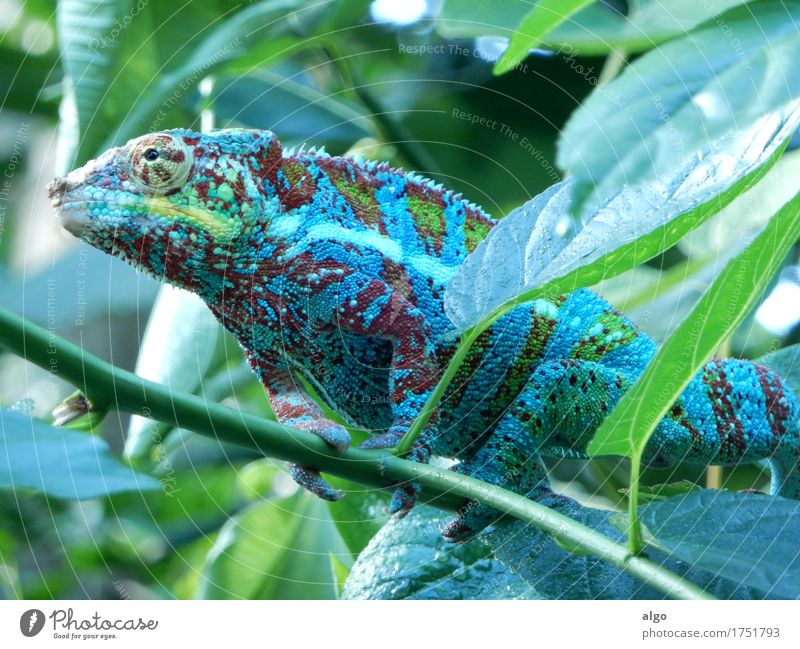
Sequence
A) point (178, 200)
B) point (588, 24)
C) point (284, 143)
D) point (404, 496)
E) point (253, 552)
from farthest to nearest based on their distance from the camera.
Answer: point (284, 143)
point (588, 24)
point (253, 552)
point (178, 200)
point (404, 496)

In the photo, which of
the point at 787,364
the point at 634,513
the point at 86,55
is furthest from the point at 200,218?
the point at 787,364

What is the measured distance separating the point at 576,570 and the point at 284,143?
34.7 inches

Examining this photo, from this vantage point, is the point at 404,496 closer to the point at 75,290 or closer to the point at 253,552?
the point at 253,552

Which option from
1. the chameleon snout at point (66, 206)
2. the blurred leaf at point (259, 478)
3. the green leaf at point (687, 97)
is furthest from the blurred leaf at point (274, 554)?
the green leaf at point (687, 97)

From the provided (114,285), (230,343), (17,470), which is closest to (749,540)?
(17,470)

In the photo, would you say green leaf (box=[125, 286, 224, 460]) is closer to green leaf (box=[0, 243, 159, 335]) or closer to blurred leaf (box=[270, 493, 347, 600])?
green leaf (box=[0, 243, 159, 335])

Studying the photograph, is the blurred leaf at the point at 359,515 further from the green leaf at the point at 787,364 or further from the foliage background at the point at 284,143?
the green leaf at the point at 787,364

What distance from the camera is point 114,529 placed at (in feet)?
5.61

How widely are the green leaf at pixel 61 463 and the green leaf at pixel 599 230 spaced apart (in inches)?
Result: 12.6

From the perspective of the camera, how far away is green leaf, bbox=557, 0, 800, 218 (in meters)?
1.08

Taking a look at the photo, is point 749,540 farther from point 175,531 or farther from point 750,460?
point 175,531

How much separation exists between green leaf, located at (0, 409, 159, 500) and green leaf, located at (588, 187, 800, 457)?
0.38 metres

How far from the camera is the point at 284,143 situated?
157cm
